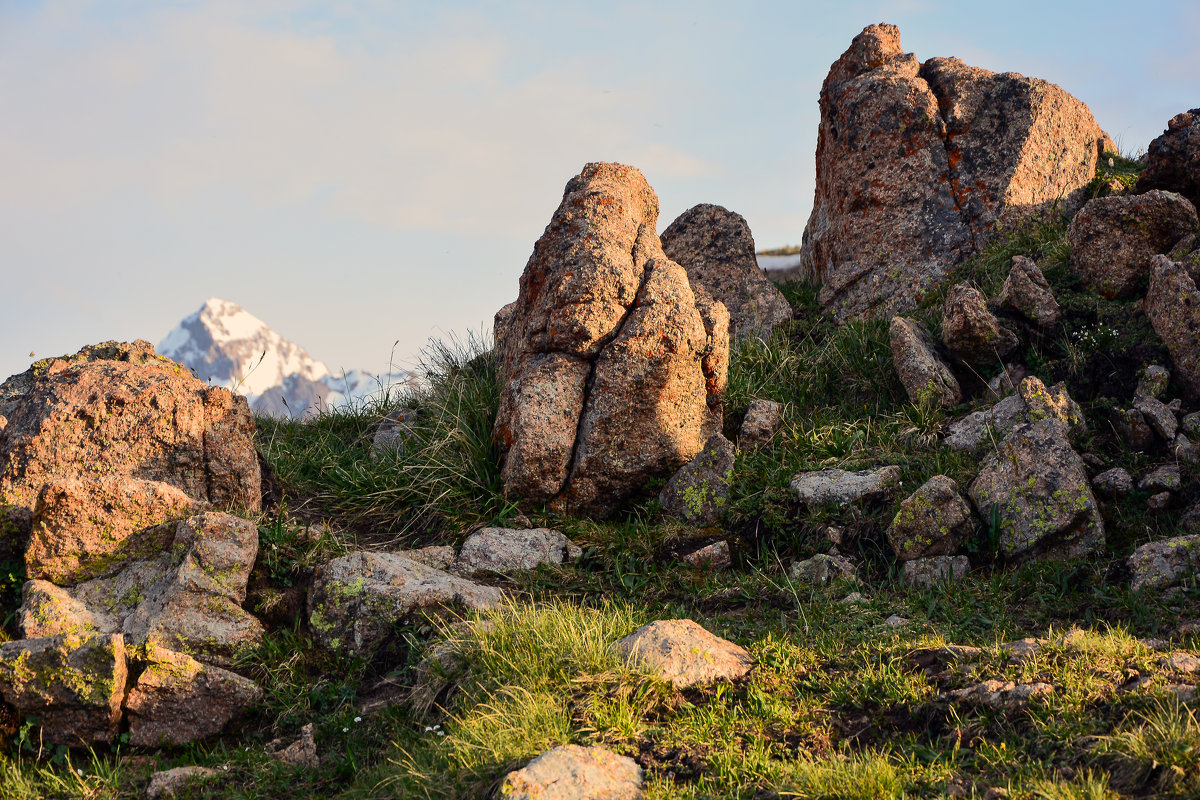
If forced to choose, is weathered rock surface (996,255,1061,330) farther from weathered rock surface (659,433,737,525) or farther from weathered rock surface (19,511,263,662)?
weathered rock surface (19,511,263,662)

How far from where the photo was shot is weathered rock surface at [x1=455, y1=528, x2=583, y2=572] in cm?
653

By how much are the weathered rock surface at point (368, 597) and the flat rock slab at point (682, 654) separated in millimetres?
1391

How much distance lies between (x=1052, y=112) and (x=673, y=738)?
32.4 feet

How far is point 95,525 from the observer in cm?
584

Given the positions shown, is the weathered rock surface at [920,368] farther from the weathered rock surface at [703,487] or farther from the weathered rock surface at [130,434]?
the weathered rock surface at [130,434]

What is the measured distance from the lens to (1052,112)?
407 inches

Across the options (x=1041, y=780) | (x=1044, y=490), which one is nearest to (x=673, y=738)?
(x=1041, y=780)

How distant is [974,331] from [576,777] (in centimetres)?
617

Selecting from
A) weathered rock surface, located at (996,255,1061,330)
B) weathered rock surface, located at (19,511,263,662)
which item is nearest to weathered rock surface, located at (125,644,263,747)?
weathered rock surface, located at (19,511,263,662)

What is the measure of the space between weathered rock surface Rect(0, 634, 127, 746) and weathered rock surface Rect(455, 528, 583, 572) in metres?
2.46

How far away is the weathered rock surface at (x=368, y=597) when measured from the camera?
547 cm

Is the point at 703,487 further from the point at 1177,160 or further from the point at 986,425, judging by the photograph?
the point at 1177,160

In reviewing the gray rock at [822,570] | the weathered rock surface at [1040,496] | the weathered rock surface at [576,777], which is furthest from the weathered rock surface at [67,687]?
the weathered rock surface at [1040,496]

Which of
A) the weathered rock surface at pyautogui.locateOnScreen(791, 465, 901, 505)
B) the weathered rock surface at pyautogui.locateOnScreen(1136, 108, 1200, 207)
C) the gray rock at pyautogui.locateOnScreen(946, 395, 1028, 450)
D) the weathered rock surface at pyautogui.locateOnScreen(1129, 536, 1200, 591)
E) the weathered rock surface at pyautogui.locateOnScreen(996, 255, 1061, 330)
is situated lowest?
the weathered rock surface at pyautogui.locateOnScreen(1129, 536, 1200, 591)
